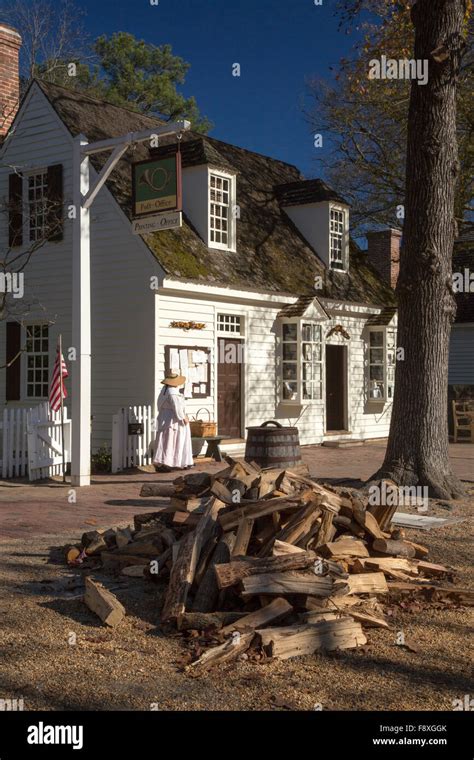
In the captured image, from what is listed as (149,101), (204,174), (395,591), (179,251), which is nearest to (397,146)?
(204,174)

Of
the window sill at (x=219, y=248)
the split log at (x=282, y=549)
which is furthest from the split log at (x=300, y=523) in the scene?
the window sill at (x=219, y=248)

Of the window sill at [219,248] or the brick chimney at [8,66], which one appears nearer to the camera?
the window sill at [219,248]

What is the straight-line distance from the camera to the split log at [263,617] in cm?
551

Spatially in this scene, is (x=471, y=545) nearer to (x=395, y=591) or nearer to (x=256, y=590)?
(x=395, y=591)

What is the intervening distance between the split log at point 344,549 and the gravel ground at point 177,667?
615 mm

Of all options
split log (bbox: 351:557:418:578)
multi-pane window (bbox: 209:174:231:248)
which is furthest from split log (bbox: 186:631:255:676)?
multi-pane window (bbox: 209:174:231:248)

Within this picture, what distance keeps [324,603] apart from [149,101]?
119ft

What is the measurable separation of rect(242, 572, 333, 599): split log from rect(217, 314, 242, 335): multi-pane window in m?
12.0

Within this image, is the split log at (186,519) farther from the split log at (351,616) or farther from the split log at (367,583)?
the split log at (351,616)

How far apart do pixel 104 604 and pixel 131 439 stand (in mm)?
9541

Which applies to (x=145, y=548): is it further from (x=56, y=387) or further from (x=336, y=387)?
(x=336, y=387)

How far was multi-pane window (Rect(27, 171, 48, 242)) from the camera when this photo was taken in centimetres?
1772

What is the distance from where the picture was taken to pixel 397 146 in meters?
27.0

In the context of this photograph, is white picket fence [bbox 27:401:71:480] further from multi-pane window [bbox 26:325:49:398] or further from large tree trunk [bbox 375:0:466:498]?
large tree trunk [bbox 375:0:466:498]
